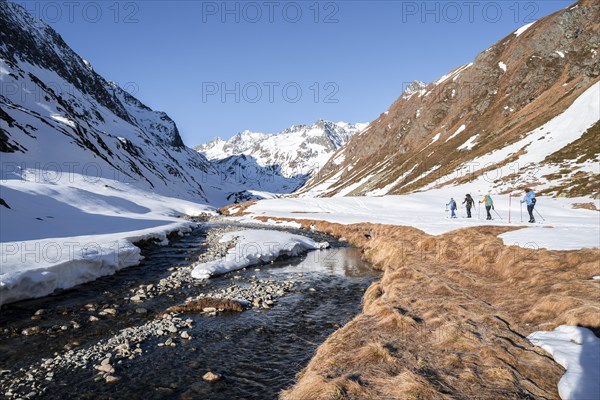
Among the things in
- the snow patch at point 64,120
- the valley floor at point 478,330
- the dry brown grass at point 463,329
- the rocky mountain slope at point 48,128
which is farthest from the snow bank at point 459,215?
the snow patch at point 64,120

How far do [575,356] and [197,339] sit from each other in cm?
1147

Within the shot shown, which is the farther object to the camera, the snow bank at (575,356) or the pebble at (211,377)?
the pebble at (211,377)

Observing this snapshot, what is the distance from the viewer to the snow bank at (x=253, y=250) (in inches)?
896

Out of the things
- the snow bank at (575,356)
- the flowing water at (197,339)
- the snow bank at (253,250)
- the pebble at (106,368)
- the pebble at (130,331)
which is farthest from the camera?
the snow bank at (253,250)

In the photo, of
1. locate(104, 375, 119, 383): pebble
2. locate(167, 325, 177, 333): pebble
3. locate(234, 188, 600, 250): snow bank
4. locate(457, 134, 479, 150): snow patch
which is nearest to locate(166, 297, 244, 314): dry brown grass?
locate(167, 325, 177, 333): pebble

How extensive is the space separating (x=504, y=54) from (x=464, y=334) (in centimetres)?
15826

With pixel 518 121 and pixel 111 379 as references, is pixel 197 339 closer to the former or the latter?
pixel 111 379

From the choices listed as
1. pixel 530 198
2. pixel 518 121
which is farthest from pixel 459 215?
pixel 518 121

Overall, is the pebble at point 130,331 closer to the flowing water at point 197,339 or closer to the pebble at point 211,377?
the pebble at point 211,377

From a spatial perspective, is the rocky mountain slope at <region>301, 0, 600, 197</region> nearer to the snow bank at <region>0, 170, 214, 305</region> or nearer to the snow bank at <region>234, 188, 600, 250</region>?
the snow bank at <region>234, 188, 600, 250</region>

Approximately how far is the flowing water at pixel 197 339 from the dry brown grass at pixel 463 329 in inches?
63.5

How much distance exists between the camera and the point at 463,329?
994 centimetres

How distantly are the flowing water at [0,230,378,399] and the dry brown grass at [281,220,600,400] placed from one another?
5.29 ft

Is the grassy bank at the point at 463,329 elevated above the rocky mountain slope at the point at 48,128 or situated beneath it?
situated beneath
